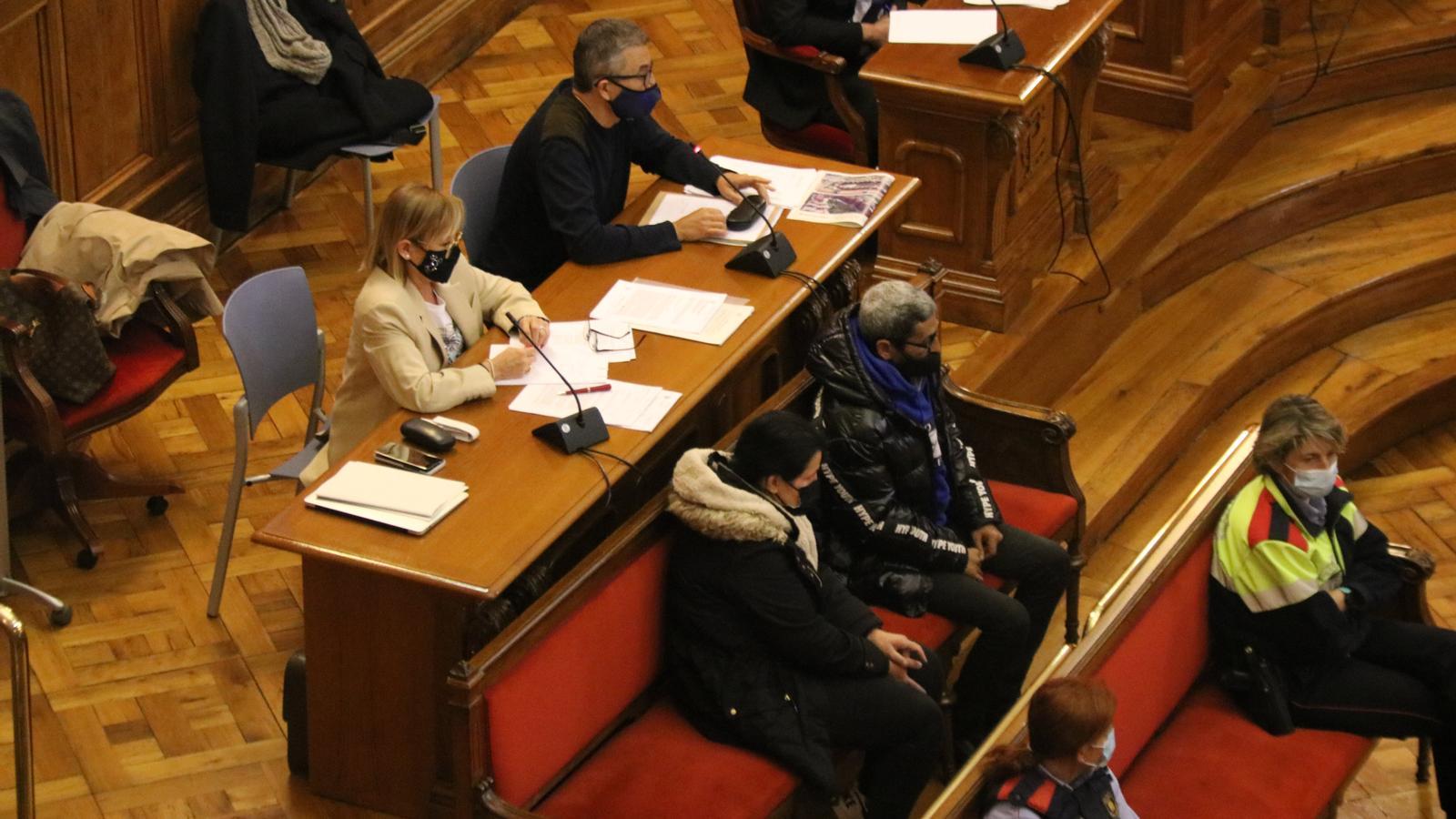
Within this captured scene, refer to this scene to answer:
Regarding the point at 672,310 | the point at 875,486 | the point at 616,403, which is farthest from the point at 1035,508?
the point at 616,403

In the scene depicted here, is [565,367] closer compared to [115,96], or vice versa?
[565,367]

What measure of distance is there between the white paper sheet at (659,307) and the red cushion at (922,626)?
728 mm

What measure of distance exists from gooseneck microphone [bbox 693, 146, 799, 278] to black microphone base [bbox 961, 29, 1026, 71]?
3.17 feet

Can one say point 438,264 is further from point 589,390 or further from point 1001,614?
point 1001,614

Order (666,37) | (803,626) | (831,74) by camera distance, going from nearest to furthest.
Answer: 1. (803,626)
2. (831,74)
3. (666,37)

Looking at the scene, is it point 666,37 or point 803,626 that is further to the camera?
point 666,37

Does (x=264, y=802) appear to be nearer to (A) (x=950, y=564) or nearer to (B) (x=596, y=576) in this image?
(B) (x=596, y=576)

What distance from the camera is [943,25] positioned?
5375 millimetres

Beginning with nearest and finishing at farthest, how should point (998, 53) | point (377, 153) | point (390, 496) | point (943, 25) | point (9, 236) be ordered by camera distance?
point (390, 496) → point (9, 236) → point (998, 53) → point (943, 25) → point (377, 153)

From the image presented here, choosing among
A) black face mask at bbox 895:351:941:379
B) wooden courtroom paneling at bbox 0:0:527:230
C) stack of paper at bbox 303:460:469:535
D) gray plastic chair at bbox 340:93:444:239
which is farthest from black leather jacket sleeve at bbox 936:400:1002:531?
wooden courtroom paneling at bbox 0:0:527:230

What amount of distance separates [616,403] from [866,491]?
549mm

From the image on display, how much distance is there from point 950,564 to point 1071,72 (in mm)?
1974

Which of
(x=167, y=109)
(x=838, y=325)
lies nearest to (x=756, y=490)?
(x=838, y=325)

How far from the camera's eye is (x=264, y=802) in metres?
4.06
